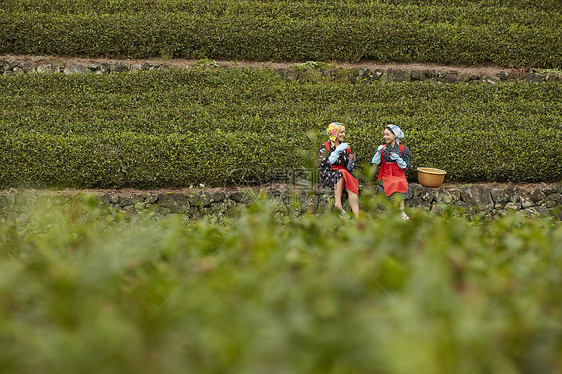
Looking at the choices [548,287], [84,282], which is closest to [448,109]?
[548,287]

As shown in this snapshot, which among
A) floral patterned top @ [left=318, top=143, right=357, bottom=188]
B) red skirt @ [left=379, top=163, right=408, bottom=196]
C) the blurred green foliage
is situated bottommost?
red skirt @ [left=379, top=163, right=408, bottom=196]

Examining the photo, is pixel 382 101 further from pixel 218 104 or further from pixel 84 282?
pixel 84 282

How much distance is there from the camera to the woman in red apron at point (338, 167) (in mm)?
7492

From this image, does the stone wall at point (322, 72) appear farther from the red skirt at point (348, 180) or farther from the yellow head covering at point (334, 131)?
the red skirt at point (348, 180)

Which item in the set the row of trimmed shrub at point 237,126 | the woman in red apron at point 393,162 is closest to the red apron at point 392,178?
the woman in red apron at point 393,162

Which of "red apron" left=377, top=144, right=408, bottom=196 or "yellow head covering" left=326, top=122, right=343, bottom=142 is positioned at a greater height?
"yellow head covering" left=326, top=122, right=343, bottom=142

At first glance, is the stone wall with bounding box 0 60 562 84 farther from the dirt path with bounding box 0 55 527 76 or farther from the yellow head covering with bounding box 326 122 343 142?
the yellow head covering with bounding box 326 122 343 142

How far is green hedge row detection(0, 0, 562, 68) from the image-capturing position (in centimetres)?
1236

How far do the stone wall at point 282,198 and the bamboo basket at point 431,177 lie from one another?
4.2 inches

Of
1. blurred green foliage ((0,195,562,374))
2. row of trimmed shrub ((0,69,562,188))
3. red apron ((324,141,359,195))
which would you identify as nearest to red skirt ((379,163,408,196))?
red apron ((324,141,359,195))

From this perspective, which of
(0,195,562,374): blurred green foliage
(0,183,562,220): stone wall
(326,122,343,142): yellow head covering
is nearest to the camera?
(0,195,562,374): blurred green foliage

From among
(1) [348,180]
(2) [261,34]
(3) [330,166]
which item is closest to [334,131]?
(3) [330,166]

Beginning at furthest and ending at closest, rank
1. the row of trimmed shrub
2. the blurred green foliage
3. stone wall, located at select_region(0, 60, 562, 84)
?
stone wall, located at select_region(0, 60, 562, 84)
the row of trimmed shrub
the blurred green foliage

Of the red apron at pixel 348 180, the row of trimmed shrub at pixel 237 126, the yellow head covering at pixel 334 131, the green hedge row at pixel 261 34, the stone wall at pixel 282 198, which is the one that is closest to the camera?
the yellow head covering at pixel 334 131
